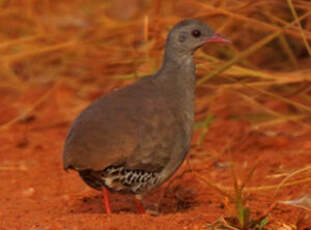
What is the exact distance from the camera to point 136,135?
12.0ft

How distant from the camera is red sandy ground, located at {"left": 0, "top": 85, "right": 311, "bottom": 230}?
3.48 m

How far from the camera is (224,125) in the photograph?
6086mm

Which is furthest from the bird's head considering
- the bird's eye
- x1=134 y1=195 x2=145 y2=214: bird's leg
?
x1=134 y1=195 x2=145 y2=214: bird's leg

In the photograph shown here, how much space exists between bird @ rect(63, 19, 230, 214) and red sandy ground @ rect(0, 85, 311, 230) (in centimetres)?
21

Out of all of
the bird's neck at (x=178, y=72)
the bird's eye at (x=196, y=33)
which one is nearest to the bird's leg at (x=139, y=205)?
the bird's neck at (x=178, y=72)

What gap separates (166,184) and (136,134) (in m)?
1.16

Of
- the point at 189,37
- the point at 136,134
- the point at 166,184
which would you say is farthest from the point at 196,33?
the point at 166,184

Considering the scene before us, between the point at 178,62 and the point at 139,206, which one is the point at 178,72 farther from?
the point at 139,206

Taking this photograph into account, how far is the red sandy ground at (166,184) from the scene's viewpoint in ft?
11.4

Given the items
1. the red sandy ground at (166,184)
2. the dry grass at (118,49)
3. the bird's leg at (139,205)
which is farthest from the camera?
the dry grass at (118,49)

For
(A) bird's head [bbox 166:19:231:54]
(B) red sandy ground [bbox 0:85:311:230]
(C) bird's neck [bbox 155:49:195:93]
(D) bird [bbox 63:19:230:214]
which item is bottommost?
(B) red sandy ground [bbox 0:85:311:230]

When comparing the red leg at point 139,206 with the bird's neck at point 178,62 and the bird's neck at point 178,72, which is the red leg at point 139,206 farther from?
the bird's neck at point 178,62

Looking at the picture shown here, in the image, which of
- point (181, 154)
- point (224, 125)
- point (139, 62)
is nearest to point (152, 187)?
point (181, 154)

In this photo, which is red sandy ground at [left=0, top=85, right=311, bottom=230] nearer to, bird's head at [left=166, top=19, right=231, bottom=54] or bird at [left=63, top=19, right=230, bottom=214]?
bird at [left=63, top=19, right=230, bottom=214]
